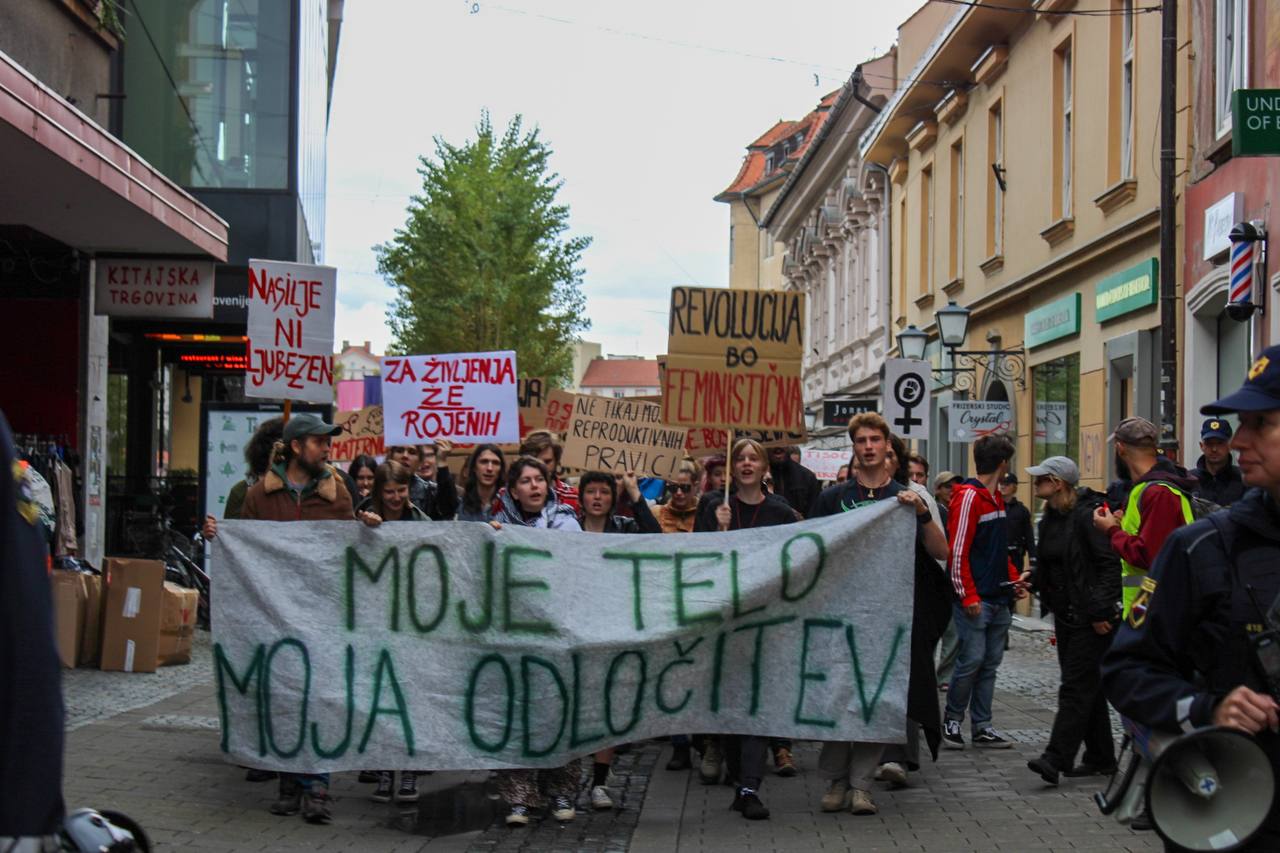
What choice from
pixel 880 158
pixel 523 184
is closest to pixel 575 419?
pixel 880 158

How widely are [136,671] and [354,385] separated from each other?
2088 centimetres

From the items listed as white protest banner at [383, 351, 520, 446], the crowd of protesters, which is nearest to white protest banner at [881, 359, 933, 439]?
white protest banner at [383, 351, 520, 446]

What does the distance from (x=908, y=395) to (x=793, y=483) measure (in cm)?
402

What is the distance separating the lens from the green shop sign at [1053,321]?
20031 mm

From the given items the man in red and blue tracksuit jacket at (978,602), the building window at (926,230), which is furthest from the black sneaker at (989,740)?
the building window at (926,230)

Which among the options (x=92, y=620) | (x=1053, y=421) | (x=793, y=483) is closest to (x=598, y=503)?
(x=793, y=483)

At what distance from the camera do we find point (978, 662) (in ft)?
32.6

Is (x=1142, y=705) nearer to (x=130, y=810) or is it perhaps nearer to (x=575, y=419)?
(x=130, y=810)

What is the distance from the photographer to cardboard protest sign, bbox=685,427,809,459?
1136 cm

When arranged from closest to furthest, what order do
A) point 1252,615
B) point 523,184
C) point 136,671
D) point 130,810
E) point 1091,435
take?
1. point 1252,615
2. point 130,810
3. point 136,671
4. point 1091,435
5. point 523,184

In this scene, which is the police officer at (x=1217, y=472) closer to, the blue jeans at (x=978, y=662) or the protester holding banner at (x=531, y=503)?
the blue jeans at (x=978, y=662)

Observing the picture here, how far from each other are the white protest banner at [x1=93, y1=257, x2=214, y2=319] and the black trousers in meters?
9.25

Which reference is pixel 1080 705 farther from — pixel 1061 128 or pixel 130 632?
pixel 1061 128

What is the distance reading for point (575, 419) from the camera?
13.6 metres
